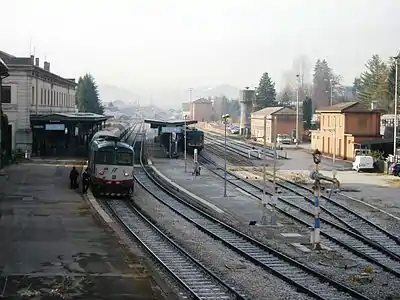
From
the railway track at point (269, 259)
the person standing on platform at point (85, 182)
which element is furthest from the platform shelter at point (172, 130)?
the railway track at point (269, 259)

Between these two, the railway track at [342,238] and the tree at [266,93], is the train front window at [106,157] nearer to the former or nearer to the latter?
the railway track at [342,238]

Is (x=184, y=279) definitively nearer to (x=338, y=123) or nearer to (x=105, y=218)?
(x=105, y=218)

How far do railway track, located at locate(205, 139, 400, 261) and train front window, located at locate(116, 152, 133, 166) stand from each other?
8.80 meters

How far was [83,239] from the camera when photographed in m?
20.5

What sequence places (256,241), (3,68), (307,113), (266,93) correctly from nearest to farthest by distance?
(256,241) < (3,68) < (307,113) < (266,93)

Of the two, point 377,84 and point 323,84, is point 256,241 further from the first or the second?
point 323,84

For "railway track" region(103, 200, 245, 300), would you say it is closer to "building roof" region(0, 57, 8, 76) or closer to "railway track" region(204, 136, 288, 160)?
"building roof" region(0, 57, 8, 76)

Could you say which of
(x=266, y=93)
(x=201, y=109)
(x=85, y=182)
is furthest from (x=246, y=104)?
(x=85, y=182)

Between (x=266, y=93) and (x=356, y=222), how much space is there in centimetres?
10022

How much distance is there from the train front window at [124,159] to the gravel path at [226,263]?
467cm

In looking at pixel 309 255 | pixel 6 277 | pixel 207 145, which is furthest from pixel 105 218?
pixel 207 145

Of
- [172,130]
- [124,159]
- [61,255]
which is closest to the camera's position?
[61,255]

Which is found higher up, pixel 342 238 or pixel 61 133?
pixel 61 133

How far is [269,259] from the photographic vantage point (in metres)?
18.9
